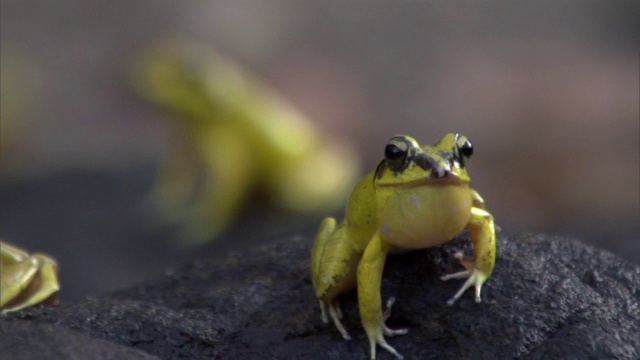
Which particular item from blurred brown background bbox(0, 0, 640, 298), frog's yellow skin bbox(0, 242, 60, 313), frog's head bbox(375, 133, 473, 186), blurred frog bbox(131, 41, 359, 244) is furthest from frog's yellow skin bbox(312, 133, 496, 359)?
blurred brown background bbox(0, 0, 640, 298)

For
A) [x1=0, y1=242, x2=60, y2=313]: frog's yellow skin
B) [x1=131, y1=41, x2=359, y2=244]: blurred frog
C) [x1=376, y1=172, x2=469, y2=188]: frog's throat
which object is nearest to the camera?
[x1=376, y1=172, x2=469, y2=188]: frog's throat

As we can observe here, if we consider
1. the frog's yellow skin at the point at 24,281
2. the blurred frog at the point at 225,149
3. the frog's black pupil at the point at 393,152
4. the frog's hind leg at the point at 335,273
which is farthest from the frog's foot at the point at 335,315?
the blurred frog at the point at 225,149

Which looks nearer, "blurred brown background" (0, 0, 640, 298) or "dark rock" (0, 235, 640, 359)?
"dark rock" (0, 235, 640, 359)

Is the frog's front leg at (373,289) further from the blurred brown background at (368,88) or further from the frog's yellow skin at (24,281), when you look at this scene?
the blurred brown background at (368,88)

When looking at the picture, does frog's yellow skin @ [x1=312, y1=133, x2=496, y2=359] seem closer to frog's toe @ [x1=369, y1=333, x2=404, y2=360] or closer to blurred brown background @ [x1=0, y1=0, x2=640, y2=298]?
frog's toe @ [x1=369, y1=333, x2=404, y2=360]

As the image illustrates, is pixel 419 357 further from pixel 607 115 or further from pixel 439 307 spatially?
pixel 607 115

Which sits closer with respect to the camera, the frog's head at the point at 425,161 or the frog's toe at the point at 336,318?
the frog's head at the point at 425,161

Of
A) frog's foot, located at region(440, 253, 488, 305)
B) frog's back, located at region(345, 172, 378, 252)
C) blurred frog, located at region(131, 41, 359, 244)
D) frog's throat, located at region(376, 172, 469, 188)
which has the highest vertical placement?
frog's throat, located at region(376, 172, 469, 188)

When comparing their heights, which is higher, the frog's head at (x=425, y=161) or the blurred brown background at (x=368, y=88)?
the frog's head at (x=425, y=161)
